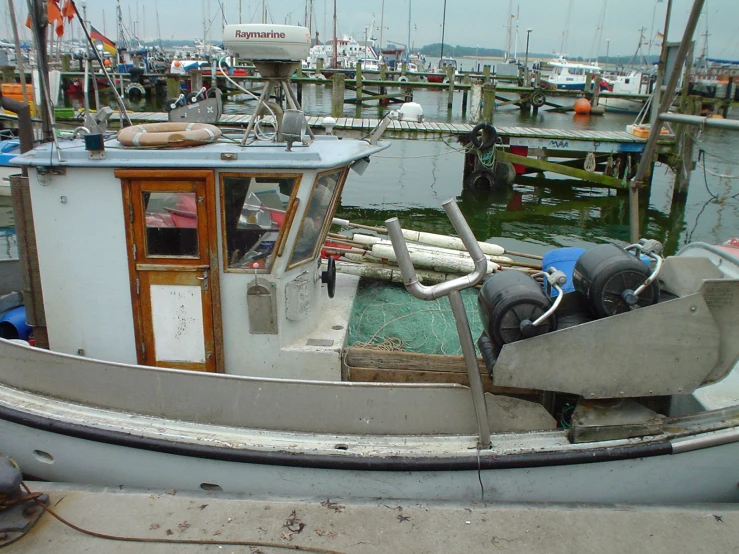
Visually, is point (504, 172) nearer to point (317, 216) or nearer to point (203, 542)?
point (317, 216)

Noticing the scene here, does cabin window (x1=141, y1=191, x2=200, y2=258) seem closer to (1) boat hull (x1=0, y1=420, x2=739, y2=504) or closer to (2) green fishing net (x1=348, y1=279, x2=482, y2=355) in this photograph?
(1) boat hull (x1=0, y1=420, x2=739, y2=504)

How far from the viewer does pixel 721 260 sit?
4.38 m

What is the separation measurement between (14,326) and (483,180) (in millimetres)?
13205

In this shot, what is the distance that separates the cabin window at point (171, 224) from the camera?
361cm

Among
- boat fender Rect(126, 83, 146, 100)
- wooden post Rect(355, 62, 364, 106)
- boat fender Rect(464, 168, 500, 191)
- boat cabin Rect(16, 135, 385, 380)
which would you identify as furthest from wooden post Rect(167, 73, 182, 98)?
boat fender Rect(126, 83, 146, 100)

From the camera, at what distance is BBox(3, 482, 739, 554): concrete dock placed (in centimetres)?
320

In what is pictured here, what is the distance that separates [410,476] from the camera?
3525 millimetres

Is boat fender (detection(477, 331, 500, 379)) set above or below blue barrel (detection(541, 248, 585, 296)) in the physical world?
below

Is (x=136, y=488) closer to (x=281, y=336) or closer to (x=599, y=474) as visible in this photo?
(x=281, y=336)

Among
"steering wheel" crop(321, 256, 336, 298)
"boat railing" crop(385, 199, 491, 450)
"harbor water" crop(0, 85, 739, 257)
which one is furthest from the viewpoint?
"harbor water" crop(0, 85, 739, 257)

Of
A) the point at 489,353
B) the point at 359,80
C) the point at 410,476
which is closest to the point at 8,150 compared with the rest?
the point at 410,476

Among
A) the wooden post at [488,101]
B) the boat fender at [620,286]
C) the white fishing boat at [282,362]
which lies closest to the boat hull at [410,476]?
the white fishing boat at [282,362]

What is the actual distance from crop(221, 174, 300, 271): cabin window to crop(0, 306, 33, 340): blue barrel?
2026 mm

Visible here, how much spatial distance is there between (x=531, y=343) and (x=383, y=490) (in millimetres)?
1213
